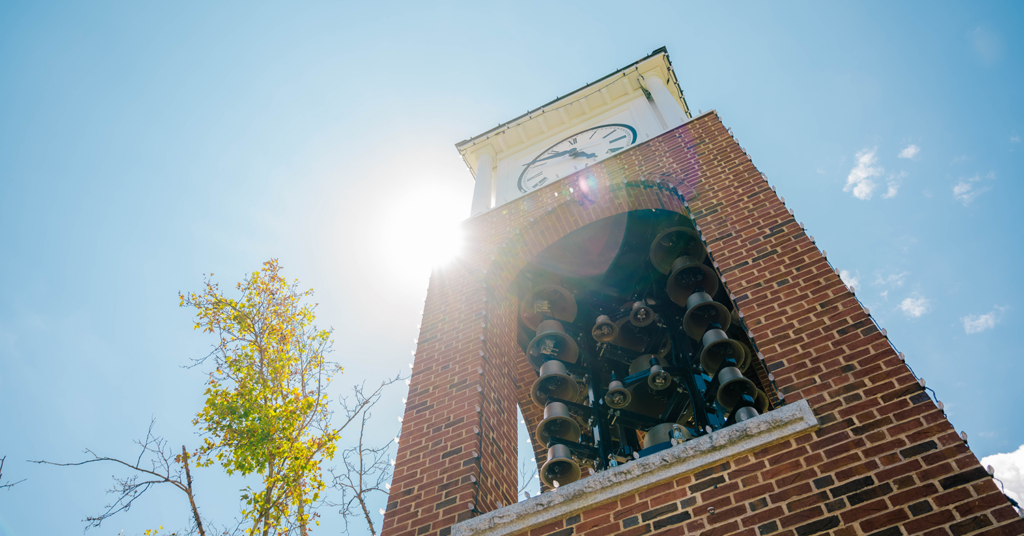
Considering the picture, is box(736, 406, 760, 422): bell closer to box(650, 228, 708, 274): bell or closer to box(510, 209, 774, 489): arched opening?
box(510, 209, 774, 489): arched opening

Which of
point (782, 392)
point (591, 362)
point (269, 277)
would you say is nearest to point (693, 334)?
point (591, 362)

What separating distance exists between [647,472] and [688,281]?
231 cm

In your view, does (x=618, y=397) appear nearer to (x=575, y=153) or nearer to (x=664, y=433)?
(x=664, y=433)

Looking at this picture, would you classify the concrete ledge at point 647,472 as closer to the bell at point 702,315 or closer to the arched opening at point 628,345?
the arched opening at point 628,345

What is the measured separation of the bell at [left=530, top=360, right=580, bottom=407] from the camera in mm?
5199

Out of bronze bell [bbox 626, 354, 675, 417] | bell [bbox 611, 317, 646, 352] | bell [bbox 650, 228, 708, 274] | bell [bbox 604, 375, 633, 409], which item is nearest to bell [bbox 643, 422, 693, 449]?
bell [bbox 604, 375, 633, 409]

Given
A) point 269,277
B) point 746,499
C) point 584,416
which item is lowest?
point 746,499

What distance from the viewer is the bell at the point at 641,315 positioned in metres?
5.44

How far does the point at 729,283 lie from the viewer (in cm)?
462

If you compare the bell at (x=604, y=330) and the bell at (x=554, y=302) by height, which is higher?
the bell at (x=554, y=302)

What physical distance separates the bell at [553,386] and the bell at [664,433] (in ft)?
2.60

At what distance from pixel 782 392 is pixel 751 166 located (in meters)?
2.89

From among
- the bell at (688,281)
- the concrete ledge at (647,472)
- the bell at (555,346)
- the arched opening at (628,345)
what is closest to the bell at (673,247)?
the arched opening at (628,345)

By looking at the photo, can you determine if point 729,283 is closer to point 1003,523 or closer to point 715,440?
point 715,440
